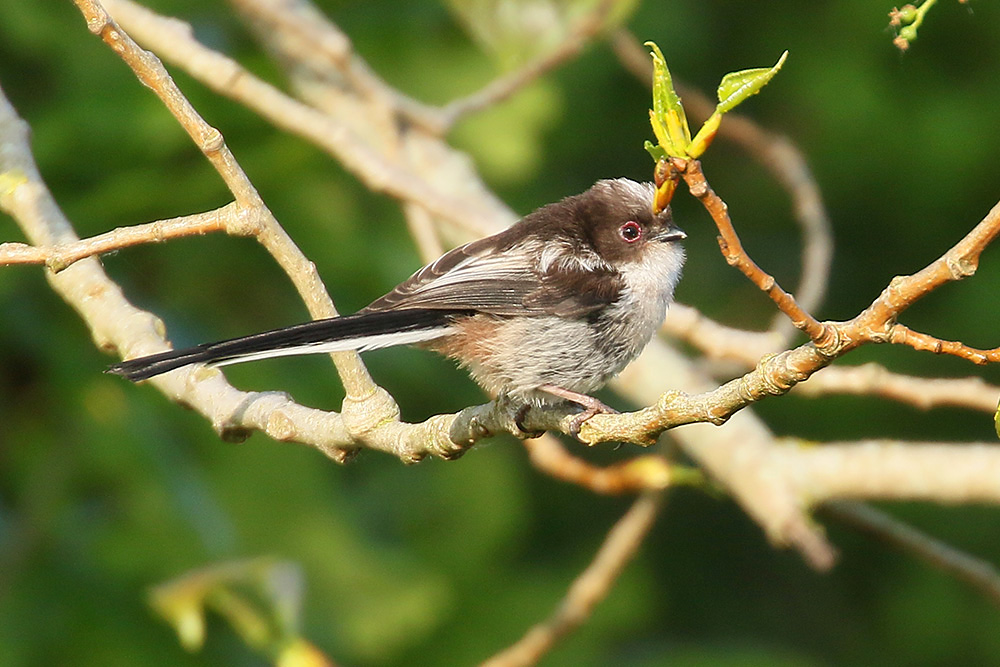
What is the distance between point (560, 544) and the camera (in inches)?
296

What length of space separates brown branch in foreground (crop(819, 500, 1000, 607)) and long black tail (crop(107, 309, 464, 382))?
5.61ft

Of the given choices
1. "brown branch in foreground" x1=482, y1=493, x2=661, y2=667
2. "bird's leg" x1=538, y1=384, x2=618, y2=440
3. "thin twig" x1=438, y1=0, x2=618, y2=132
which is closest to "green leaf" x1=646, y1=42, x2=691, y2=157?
"bird's leg" x1=538, y1=384, x2=618, y2=440

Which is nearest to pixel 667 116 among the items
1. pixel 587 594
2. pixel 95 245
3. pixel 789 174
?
pixel 95 245

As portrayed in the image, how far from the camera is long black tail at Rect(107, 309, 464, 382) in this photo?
8.19 feet

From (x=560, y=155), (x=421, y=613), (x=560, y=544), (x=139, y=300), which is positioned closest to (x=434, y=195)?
(x=139, y=300)

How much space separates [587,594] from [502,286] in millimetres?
1337

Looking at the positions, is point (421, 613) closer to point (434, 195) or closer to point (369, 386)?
point (434, 195)

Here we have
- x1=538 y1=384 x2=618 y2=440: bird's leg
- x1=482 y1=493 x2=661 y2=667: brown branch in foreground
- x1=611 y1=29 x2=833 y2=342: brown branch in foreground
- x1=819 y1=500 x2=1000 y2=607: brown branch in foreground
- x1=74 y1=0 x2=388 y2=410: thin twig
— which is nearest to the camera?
x1=74 y1=0 x2=388 y2=410: thin twig

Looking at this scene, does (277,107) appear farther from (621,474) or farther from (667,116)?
(667,116)

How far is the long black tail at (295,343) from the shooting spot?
8.19 ft

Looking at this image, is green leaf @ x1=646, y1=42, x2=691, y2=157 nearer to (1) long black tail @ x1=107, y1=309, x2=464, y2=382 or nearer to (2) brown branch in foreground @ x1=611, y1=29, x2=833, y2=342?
(1) long black tail @ x1=107, y1=309, x2=464, y2=382

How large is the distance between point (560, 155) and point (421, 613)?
3388 millimetres

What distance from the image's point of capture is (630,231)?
3.91m

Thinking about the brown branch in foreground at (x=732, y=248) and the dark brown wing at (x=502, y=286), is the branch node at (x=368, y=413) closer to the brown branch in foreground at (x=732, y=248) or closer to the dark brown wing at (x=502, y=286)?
the dark brown wing at (x=502, y=286)
